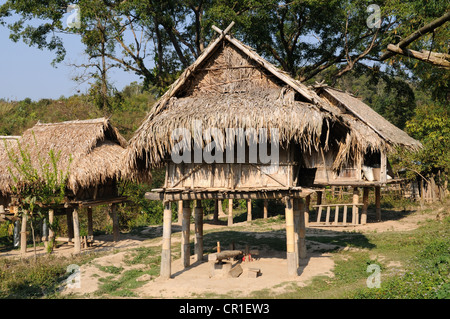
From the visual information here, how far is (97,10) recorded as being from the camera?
69.6 feet

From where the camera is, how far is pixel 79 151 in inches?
637

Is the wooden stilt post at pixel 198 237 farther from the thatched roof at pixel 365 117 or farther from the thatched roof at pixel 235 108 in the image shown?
the thatched roof at pixel 365 117

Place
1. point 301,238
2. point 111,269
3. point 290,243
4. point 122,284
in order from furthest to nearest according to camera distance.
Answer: point 301,238 < point 111,269 < point 122,284 < point 290,243

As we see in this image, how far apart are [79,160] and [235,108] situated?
7.42m

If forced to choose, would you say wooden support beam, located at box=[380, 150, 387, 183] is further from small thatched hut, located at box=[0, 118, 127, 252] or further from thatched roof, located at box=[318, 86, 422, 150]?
small thatched hut, located at box=[0, 118, 127, 252]

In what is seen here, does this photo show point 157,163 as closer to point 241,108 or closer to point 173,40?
point 241,108

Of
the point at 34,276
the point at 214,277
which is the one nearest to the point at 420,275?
the point at 214,277

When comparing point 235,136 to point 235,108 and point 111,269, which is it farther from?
point 111,269

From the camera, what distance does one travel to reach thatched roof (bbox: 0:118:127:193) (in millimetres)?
15664

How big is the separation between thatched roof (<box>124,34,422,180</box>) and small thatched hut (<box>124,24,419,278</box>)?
24 millimetres

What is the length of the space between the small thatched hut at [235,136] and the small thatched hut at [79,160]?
4.07 m
